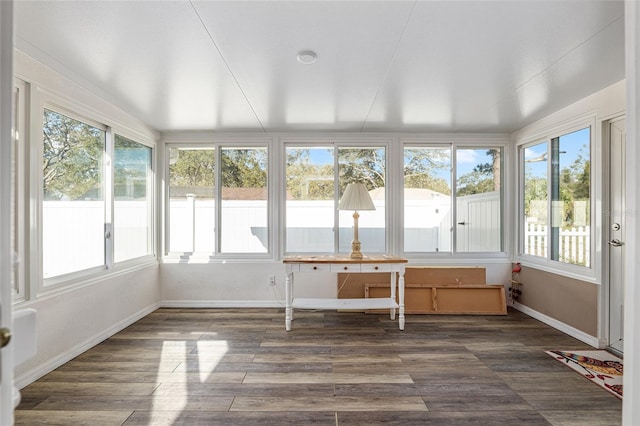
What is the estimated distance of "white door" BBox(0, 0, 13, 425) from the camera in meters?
0.68

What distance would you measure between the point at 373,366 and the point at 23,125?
3.10 meters

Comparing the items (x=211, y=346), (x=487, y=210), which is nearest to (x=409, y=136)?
(x=487, y=210)

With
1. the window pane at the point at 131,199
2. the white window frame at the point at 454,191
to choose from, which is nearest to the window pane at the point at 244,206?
the window pane at the point at 131,199

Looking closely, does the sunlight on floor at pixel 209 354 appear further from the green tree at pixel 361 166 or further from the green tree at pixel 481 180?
the green tree at pixel 481 180

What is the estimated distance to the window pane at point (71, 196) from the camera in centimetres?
258

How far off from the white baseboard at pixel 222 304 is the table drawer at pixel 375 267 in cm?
130

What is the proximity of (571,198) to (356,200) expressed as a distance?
7.10 ft

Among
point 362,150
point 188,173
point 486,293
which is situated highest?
point 362,150

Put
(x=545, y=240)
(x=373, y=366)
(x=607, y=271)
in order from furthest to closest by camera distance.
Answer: (x=545, y=240), (x=607, y=271), (x=373, y=366)

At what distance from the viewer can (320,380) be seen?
7.73 ft

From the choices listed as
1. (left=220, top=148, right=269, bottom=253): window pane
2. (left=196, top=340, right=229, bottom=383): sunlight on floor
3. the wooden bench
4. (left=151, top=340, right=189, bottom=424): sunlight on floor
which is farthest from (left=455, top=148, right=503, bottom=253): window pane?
(left=151, top=340, right=189, bottom=424): sunlight on floor

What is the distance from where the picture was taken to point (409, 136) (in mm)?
4266

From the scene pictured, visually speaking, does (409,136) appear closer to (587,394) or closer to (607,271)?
(607,271)

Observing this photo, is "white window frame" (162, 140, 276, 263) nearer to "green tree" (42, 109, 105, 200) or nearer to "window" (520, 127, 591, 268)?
"green tree" (42, 109, 105, 200)
